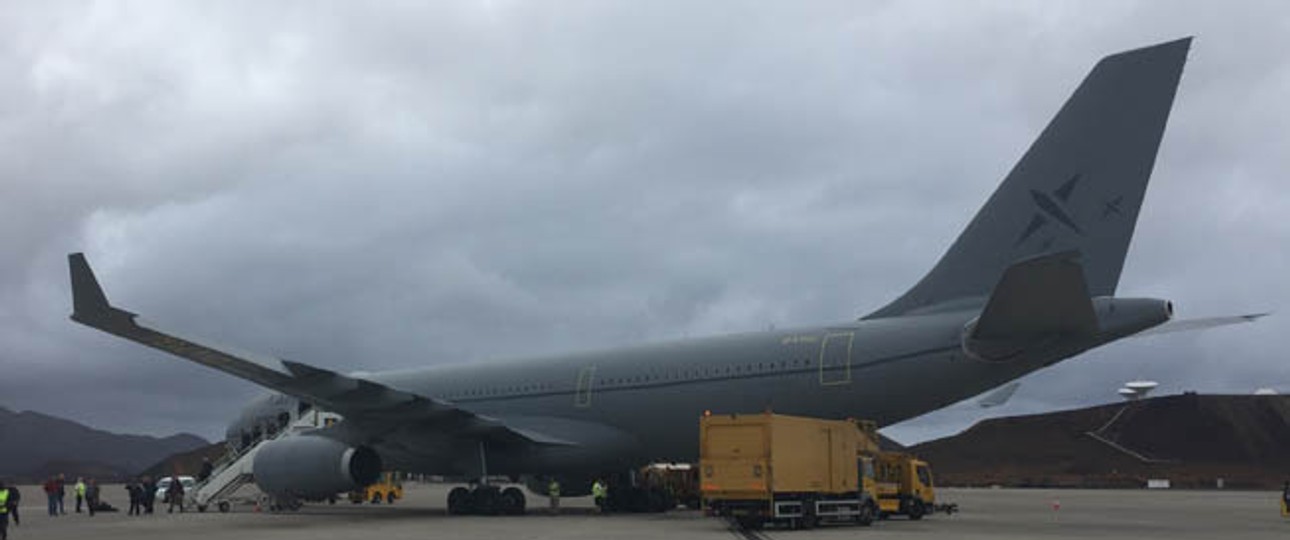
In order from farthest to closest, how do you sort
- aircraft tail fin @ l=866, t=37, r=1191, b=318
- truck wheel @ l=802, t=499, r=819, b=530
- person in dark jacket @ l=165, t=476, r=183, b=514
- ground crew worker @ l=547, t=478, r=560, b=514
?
person in dark jacket @ l=165, t=476, r=183, b=514
ground crew worker @ l=547, t=478, r=560, b=514
truck wheel @ l=802, t=499, r=819, b=530
aircraft tail fin @ l=866, t=37, r=1191, b=318

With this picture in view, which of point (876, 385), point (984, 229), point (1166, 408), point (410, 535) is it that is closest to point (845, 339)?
point (876, 385)

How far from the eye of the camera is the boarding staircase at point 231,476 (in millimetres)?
34312

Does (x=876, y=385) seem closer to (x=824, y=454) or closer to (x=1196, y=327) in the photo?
(x=824, y=454)

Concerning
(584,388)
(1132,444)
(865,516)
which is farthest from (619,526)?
(1132,444)

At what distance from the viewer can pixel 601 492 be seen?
32656 millimetres

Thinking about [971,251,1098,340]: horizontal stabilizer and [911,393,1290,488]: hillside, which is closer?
[971,251,1098,340]: horizontal stabilizer

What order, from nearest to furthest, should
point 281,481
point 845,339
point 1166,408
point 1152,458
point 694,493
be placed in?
point 845,339, point 281,481, point 694,493, point 1152,458, point 1166,408

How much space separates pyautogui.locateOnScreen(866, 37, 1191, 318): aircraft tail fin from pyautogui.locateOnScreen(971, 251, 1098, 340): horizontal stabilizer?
4.19 ft

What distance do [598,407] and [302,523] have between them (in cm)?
683

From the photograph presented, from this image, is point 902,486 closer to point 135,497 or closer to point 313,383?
point 313,383

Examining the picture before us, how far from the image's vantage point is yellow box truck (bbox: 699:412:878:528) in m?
21.9

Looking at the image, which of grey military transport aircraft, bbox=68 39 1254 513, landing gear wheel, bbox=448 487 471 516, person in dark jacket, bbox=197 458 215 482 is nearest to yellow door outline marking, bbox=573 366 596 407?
grey military transport aircraft, bbox=68 39 1254 513

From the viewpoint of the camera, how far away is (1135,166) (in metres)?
21.6

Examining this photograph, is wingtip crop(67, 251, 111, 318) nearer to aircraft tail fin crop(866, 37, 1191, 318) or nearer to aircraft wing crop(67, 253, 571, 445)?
aircraft wing crop(67, 253, 571, 445)
